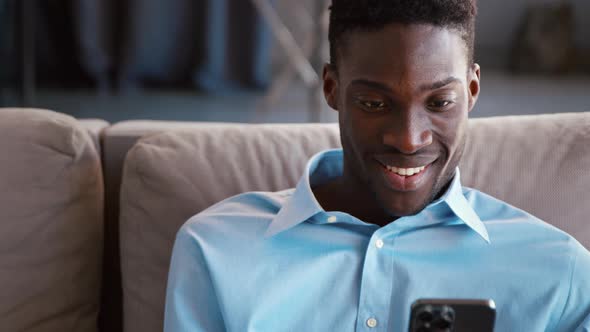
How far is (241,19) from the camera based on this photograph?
4496 mm

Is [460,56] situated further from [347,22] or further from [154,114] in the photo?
[154,114]

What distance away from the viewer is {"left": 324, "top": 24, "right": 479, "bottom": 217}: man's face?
1072mm

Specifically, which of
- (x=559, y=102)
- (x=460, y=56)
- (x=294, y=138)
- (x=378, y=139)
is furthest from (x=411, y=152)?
(x=559, y=102)

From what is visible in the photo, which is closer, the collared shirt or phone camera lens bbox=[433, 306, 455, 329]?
phone camera lens bbox=[433, 306, 455, 329]

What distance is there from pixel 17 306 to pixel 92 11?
3.32 metres

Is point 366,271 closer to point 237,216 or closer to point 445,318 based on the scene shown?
point 237,216

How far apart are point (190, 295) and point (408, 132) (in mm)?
401

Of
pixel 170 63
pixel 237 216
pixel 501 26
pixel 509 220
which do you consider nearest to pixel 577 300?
pixel 509 220

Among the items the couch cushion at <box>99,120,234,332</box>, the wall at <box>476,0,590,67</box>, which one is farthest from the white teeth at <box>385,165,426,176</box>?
the wall at <box>476,0,590,67</box>

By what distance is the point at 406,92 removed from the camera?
1071mm

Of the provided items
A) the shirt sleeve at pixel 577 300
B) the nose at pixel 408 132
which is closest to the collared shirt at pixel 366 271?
the shirt sleeve at pixel 577 300

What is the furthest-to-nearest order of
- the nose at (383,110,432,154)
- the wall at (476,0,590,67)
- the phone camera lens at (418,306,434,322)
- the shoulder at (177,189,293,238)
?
1. the wall at (476,0,590,67)
2. the shoulder at (177,189,293,238)
3. the nose at (383,110,432,154)
4. the phone camera lens at (418,306,434,322)

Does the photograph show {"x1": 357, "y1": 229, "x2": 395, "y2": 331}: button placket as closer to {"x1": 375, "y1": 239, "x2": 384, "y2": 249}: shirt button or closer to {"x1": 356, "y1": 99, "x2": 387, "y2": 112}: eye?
{"x1": 375, "y1": 239, "x2": 384, "y2": 249}: shirt button

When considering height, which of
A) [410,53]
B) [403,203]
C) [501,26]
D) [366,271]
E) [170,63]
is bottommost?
[170,63]
